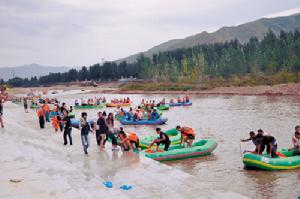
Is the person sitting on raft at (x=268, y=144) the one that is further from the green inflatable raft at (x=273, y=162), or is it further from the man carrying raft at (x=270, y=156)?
the green inflatable raft at (x=273, y=162)

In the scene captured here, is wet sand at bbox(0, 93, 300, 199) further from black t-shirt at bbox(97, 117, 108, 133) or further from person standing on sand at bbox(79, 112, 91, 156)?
black t-shirt at bbox(97, 117, 108, 133)

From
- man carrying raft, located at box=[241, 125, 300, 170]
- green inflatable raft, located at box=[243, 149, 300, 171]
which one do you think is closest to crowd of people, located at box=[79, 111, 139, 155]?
man carrying raft, located at box=[241, 125, 300, 170]

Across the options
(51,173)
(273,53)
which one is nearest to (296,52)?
(273,53)

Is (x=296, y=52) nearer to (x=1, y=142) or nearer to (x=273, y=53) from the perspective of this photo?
(x=273, y=53)

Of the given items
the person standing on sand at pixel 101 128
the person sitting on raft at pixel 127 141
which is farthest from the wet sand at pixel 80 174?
the person standing on sand at pixel 101 128

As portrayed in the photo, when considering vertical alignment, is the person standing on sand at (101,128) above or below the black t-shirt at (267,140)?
above

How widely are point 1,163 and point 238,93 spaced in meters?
61.9

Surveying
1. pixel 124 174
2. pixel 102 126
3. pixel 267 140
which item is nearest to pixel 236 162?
pixel 267 140

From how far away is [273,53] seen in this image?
3595 inches

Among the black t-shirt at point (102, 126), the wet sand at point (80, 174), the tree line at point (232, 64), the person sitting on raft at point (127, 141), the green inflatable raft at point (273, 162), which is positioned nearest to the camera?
the wet sand at point (80, 174)

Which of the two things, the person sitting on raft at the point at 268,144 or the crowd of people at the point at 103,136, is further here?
the crowd of people at the point at 103,136

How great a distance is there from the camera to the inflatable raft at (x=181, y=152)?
1613 cm

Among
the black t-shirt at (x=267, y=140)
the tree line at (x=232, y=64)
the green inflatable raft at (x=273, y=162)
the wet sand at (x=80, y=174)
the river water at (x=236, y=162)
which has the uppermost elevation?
the tree line at (x=232, y=64)

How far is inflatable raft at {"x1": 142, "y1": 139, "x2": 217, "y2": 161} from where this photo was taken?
16.1 metres
